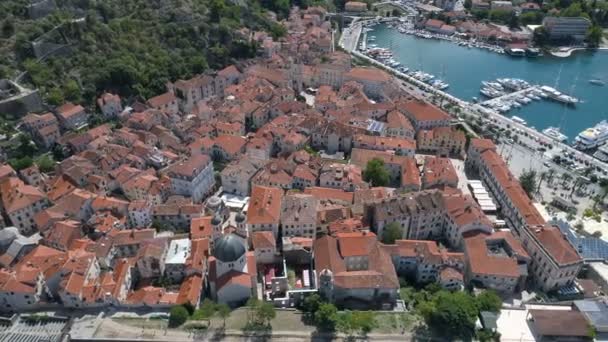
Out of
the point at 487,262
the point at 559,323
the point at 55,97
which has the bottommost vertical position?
the point at 559,323

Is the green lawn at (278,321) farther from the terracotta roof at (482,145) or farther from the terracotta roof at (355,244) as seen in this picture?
the terracotta roof at (482,145)

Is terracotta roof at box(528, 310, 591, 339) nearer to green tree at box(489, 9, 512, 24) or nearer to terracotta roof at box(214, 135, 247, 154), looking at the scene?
terracotta roof at box(214, 135, 247, 154)

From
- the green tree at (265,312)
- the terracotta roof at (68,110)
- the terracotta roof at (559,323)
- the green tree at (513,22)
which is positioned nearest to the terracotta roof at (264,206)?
the green tree at (265,312)

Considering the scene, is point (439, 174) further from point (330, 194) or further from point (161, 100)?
point (161, 100)

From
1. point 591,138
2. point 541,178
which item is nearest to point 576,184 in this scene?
point 541,178

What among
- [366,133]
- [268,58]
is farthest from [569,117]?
[268,58]

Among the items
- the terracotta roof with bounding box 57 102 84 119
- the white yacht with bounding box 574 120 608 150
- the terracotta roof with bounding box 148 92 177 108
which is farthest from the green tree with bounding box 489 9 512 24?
the terracotta roof with bounding box 57 102 84 119

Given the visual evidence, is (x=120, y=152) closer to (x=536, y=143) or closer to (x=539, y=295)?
(x=539, y=295)
